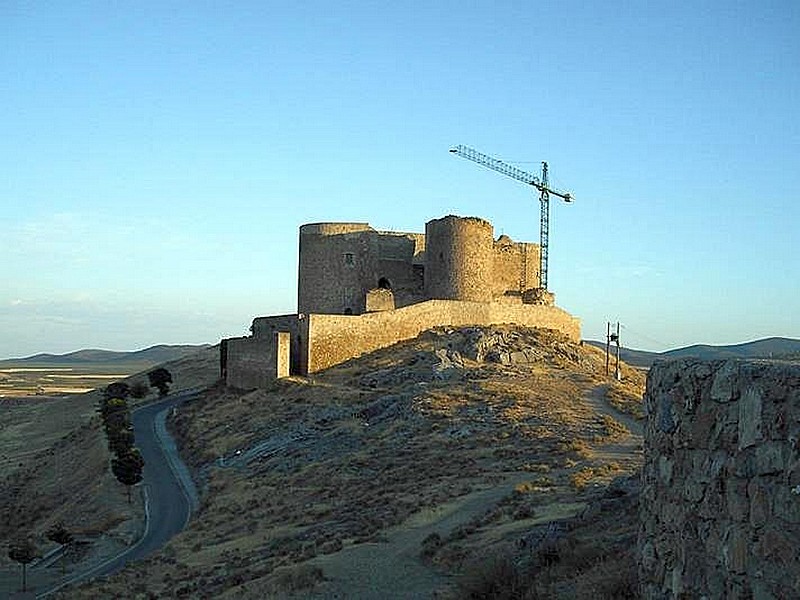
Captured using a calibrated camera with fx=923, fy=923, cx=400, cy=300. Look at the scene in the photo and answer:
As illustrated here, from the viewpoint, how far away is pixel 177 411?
39562mm

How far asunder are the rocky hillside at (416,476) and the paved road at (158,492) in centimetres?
75

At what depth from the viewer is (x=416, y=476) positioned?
20.2 m

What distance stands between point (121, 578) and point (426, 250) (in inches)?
1017

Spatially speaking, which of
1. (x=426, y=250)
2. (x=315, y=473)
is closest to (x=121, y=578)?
(x=315, y=473)

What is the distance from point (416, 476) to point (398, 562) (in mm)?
7467

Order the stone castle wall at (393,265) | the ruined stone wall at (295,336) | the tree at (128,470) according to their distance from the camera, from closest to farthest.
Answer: the tree at (128,470) < the ruined stone wall at (295,336) < the stone castle wall at (393,265)

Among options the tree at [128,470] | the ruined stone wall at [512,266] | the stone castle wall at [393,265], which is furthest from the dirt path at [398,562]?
the ruined stone wall at [512,266]

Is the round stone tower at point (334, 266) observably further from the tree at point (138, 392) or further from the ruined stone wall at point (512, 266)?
the tree at point (138, 392)

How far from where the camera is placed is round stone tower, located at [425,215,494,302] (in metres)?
40.0

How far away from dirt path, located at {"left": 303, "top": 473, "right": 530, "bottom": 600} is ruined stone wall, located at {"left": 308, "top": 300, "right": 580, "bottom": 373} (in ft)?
64.9

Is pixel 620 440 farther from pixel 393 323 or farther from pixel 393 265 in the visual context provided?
pixel 393 265

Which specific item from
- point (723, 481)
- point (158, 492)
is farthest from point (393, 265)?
A: point (723, 481)

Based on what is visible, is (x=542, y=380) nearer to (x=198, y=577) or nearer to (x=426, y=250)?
(x=426, y=250)

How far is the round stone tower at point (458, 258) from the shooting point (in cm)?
4000
